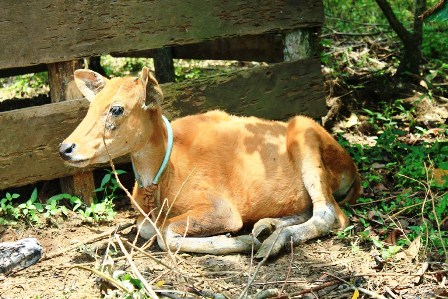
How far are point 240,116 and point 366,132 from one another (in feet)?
6.54

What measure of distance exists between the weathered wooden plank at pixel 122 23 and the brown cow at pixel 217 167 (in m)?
0.77

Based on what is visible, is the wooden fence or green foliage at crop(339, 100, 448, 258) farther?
the wooden fence

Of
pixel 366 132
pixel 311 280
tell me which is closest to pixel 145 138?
pixel 311 280

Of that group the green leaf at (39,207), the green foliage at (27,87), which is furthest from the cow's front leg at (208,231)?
the green foliage at (27,87)

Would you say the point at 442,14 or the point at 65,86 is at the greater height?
the point at 442,14

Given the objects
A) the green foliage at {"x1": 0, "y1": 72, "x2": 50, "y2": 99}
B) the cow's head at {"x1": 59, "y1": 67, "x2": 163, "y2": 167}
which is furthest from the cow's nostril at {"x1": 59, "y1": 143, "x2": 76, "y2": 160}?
the green foliage at {"x1": 0, "y1": 72, "x2": 50, "y2": 99}

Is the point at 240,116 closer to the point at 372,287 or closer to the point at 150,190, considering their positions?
the point at 150,190

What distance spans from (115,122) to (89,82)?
553mm

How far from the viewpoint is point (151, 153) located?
18.5 feet

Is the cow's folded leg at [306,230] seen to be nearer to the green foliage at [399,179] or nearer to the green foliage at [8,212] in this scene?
the green foliage at [399,179]

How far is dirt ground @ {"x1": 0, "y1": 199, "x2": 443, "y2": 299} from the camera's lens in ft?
15.3

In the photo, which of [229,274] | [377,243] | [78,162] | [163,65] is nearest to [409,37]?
[163,65]

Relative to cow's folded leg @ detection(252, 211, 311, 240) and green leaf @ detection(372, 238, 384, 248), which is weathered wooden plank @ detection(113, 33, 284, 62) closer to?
cow's folded leg @ detection(252, 211, 311, 240)

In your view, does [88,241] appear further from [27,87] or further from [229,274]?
[27,87]
